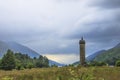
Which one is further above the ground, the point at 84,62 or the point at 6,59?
the point at 6,59

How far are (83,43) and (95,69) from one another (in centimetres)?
687

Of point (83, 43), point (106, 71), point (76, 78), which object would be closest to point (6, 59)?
point (83, 43)

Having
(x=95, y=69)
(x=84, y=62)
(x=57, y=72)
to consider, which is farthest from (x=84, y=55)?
(x=57, y=72)

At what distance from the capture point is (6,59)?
109812mm

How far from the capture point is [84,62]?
3219cm

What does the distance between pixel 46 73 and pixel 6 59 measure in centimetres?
8748

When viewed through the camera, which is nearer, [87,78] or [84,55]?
[87,78]

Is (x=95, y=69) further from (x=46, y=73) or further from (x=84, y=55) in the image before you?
(x=84, y=55)

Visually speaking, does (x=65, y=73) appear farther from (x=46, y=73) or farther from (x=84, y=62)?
(x=84, y=62)

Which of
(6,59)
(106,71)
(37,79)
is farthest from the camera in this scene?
(6,59)

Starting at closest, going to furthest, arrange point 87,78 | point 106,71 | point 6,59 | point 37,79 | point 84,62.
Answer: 1. point 87,78
2. point 37,79
3. point 106,71
4. point 84,62
5. point 6,59

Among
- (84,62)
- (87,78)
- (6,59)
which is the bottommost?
(87,78)

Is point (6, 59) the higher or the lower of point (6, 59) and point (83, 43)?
the higher

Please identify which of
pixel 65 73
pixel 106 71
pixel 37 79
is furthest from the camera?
pixel 106 71
